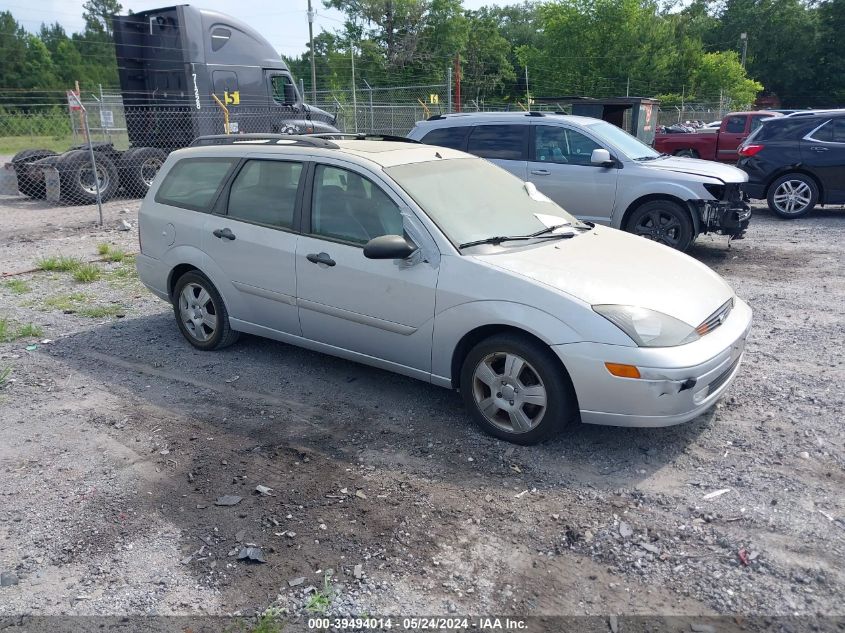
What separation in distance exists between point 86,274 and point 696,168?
7.62 m

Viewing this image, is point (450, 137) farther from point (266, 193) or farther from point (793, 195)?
point (793, 195)

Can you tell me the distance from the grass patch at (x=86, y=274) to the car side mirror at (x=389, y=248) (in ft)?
17.7

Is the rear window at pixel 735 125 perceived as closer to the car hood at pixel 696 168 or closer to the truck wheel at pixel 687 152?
the truck wheel at pixel 687 152

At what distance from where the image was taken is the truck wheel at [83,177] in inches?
571

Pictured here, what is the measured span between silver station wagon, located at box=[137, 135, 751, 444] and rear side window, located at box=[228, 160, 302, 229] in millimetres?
12

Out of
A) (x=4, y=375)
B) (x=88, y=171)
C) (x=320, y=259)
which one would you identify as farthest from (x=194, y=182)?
(x=88, y=171)

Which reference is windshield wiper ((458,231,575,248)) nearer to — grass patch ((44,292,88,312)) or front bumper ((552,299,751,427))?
front bumper ((552,299,751,427))

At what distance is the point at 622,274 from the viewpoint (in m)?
4.28

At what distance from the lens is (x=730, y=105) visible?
39.4 metres

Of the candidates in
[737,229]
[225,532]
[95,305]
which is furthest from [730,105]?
[225,532]

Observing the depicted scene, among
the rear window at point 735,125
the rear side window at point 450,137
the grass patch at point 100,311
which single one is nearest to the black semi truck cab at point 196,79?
the rear side window at point 450,137

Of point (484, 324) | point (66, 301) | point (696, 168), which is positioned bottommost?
point (66, 301)

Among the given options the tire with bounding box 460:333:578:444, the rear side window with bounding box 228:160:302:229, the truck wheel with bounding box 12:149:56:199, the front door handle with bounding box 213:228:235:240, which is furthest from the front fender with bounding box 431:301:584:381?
the truck wheel with bounding box 12:149:56:199

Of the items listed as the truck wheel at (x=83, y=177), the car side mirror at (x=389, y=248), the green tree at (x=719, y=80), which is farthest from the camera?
the green tree at (x=719, y=80)
